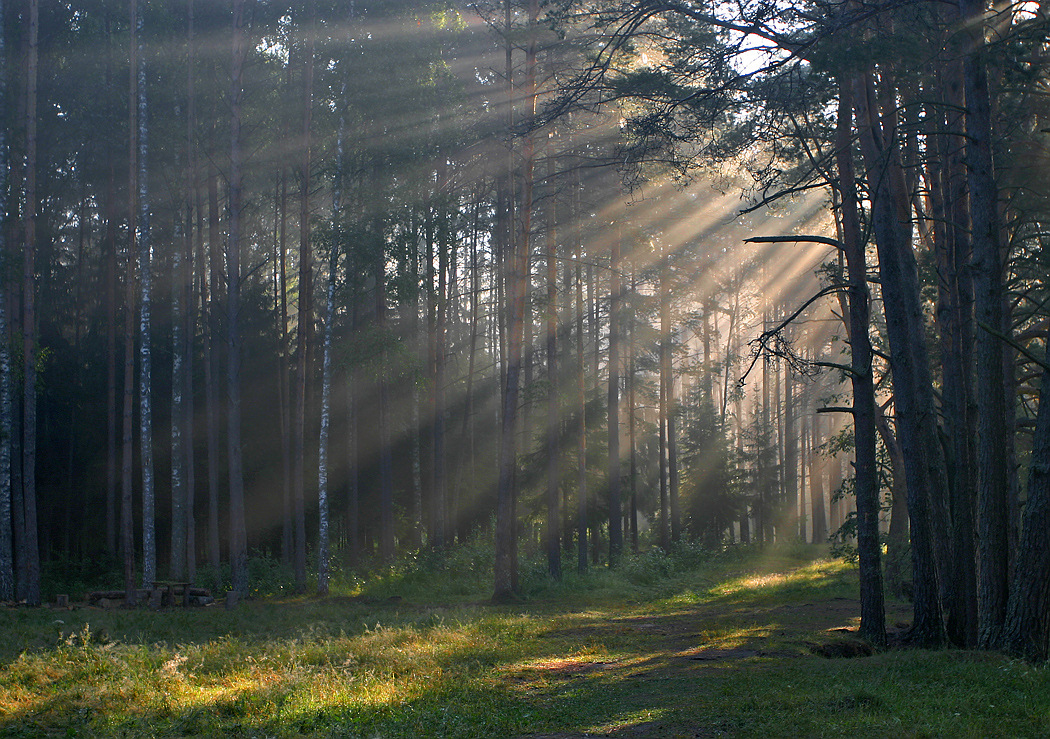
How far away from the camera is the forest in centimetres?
1088

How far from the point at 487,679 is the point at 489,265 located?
27.9 meters

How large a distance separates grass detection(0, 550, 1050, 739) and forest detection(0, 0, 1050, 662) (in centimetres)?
242

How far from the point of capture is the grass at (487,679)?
6.57m

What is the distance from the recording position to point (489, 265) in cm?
3578

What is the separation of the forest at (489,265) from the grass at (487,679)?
242cm

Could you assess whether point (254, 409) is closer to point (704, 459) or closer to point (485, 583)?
point (485, 583)

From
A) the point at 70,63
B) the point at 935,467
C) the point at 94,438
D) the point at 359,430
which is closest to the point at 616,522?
the point at 359,430

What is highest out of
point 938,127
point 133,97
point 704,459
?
point 133,97

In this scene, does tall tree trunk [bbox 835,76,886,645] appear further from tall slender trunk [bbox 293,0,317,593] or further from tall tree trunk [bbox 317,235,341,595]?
tall slender trunk [bbox 293,0,317,593]

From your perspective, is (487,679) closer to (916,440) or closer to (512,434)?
(916,440)

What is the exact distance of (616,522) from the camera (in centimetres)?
2738

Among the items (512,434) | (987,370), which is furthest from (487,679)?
(512,434)

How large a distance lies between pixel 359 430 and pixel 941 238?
2199 centimetres

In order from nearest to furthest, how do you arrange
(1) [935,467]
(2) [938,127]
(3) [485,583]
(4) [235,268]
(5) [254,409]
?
(1) [935,467], (2) [938,127], (4) [235,268], (3) [485,583], (5) [254,409]
